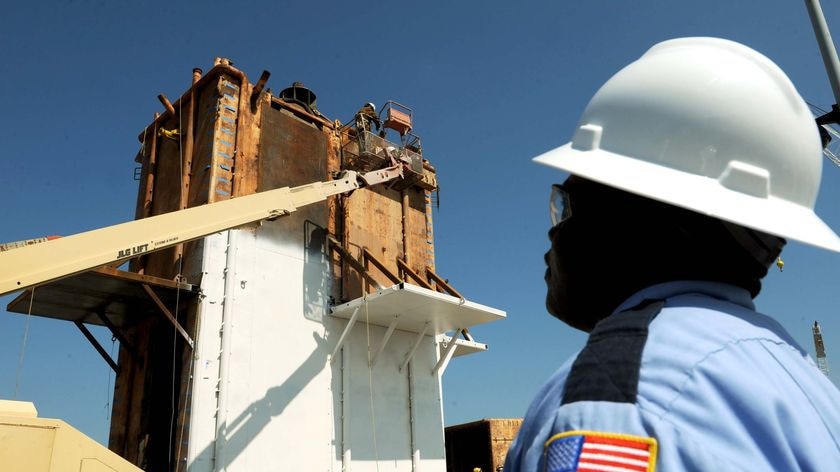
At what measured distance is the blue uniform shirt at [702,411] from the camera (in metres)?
0.90

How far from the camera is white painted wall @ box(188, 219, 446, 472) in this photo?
1120 cm

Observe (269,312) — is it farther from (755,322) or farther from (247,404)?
(755,322)

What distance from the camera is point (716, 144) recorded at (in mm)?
1445

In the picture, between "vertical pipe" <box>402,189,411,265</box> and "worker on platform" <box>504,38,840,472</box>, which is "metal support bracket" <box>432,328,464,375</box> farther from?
"worker on platform" <box>504,38,840,472</box>

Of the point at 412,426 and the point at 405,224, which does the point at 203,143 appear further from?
the point at 412,426

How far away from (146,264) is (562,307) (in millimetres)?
13818

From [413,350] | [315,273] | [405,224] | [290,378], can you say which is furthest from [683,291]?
[405,224]

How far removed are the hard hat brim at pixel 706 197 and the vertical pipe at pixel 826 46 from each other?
21.8 feet

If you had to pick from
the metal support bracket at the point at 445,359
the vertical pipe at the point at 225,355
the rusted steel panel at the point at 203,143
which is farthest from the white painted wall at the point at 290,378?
the rusted steel panel at the point at 203,143

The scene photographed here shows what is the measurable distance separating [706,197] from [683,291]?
0.26 meters

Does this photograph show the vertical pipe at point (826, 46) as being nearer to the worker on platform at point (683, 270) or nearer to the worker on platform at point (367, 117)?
the worker on platform at point (683, 270)

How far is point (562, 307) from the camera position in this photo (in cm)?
168

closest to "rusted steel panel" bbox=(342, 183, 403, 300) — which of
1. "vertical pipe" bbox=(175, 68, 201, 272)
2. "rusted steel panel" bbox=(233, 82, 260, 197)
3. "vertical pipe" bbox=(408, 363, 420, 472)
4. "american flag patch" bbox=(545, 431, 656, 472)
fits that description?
"vertical pipe" bbox=(408, 363, 420, 472)

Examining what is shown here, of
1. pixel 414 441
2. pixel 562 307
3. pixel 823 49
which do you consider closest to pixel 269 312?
pixel 414 441
